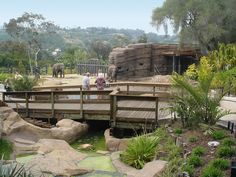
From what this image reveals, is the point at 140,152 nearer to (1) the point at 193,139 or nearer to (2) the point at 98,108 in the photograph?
(1) the point at 193,139

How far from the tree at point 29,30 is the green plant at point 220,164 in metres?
35.7

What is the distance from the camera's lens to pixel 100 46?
213 feet

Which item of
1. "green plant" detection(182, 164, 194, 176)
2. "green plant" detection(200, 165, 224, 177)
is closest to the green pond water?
"green plant" detection(182, 164, 194, 176)

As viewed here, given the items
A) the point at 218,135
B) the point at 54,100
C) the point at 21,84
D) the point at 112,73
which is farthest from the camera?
the point at 112,73

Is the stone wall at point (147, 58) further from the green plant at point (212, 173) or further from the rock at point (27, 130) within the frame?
the green plant at point (212, 173)

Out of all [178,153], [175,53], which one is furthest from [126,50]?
[178,153]

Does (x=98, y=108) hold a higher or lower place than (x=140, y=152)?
higher

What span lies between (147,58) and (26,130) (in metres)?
21.2

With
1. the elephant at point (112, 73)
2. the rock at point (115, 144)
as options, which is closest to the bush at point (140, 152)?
the rock at point (115, 144)

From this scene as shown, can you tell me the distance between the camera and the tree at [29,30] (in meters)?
41.4

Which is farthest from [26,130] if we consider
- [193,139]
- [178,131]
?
[193,139]

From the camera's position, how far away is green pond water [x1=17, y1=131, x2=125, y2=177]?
8477mm

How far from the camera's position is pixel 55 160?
896 cm

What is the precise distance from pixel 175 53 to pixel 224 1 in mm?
5504
